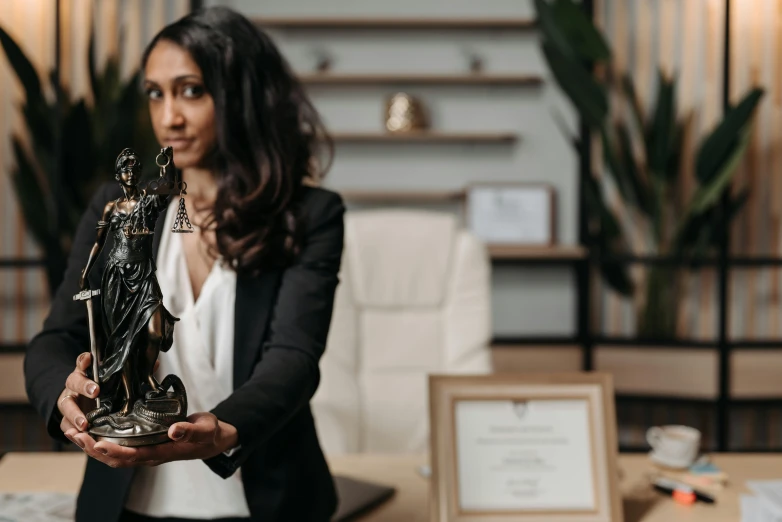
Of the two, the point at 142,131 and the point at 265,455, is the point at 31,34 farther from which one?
the point at 265,455

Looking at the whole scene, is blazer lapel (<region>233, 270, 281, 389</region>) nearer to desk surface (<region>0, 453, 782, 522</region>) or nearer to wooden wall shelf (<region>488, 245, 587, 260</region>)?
desk surface (<region>0, 453, 782, 522</region>)

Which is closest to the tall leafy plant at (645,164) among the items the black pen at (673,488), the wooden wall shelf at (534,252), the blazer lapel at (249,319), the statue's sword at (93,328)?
the wooden wall shelf at (534,252)

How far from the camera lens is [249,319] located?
3.75 feet

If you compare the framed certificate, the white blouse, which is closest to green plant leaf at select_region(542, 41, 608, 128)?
the framed certificate

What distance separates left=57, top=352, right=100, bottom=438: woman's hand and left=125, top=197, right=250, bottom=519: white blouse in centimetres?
30

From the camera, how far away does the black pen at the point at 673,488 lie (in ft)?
4.03

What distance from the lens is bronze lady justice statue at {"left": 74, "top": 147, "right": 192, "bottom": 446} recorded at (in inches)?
28.3

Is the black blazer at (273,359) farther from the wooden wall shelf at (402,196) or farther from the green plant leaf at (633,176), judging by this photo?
the green plant leaf at (633,176)

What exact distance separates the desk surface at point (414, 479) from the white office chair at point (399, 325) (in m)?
0.41

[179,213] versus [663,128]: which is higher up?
[663,128]

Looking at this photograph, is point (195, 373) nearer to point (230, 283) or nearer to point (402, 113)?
point (230, 283)

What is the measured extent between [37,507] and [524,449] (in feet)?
2.58

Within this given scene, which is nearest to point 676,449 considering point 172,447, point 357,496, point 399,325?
point 357,496

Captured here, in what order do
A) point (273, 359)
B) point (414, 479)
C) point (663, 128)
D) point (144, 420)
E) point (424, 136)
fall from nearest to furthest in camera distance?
point (144, 420) < point (273, 359) < point (414, 479) < point (663, 128) < point (424, 136)
